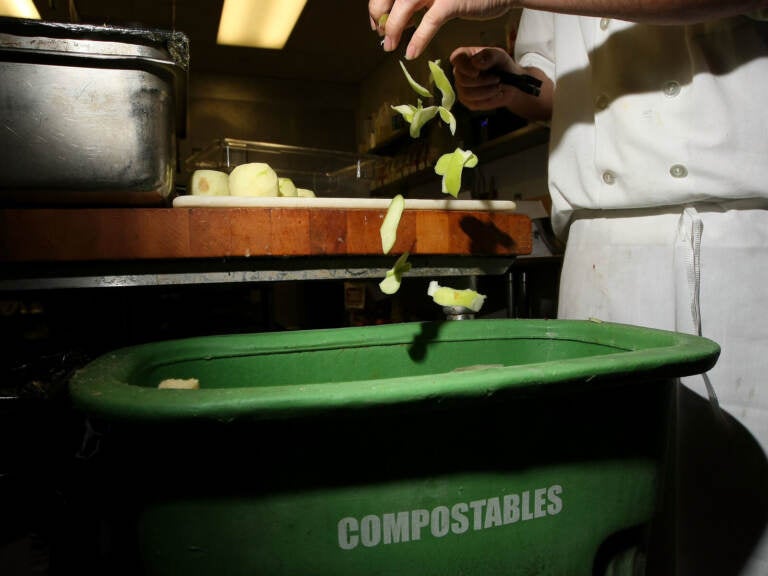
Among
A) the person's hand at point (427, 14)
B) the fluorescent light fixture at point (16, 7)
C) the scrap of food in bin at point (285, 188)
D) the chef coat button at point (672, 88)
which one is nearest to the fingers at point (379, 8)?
the person's hand at point (427, 14)

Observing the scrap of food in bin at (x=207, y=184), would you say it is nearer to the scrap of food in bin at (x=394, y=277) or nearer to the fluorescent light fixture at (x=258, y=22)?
the scrap of food in bin at (x=394, y=277)

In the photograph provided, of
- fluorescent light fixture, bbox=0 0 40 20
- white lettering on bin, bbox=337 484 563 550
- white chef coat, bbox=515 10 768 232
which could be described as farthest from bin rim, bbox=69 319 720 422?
fluorescent light fixture, bbox=0 0 40 20

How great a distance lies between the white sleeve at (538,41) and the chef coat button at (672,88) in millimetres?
362

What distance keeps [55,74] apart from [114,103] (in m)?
0.07

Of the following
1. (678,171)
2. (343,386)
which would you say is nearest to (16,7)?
(678,171)

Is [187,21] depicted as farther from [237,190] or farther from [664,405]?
[664,405]

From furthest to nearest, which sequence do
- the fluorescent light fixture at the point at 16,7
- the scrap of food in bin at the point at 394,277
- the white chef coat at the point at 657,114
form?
the fluorescent light fixture at the point at 16,7, the white chef coat at the point at 657,114, the scrap of food in bin at the point at 394,277

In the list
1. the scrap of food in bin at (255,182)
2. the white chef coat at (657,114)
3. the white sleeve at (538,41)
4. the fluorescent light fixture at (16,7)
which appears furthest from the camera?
the fluorescent light fixture at (16,7)

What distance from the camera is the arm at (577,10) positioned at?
690 mm

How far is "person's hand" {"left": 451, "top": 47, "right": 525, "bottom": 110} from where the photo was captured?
101 centimetres

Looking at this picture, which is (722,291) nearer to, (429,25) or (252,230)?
(429,25)

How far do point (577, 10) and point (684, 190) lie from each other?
0.30m

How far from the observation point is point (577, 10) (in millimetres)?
720

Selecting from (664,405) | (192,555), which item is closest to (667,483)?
(664,405)
